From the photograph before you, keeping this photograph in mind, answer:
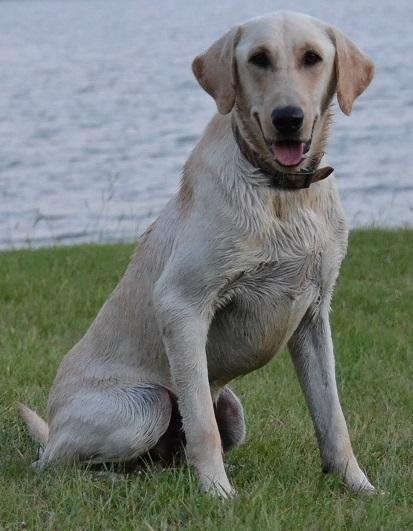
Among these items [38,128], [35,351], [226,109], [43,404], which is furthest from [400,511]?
[38,128]

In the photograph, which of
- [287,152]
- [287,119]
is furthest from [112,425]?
[287,119]

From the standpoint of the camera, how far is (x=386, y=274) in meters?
8.98

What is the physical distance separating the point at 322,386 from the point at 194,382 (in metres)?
0.65

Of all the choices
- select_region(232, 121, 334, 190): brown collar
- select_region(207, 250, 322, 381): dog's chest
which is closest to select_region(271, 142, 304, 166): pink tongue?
select_region(232, 121, 334, 190): brown collar

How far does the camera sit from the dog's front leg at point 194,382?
4.54 m

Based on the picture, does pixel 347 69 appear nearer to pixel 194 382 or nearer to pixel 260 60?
pixel 260 60

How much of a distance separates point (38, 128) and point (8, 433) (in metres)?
16.0

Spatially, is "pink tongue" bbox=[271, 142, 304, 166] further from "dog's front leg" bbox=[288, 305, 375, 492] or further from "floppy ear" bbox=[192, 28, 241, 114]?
"dog's front leg" bbox=[288, 305, 375, 492]

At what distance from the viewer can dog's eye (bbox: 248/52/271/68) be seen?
4414 mm

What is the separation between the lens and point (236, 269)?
4492 mm

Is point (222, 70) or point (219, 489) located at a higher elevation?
point (222, 70)

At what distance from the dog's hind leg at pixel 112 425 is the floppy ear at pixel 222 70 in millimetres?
1184

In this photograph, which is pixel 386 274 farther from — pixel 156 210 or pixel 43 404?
pixel 156 210

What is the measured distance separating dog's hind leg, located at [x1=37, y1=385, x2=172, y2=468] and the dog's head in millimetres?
1073
